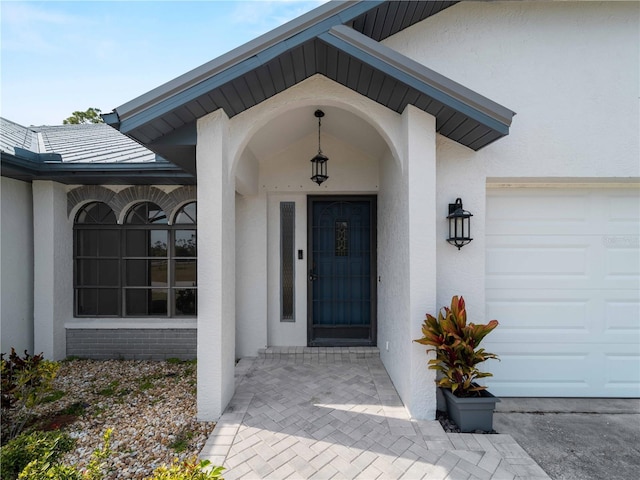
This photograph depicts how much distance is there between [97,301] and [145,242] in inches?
57.4

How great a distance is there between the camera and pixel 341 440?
3.07m

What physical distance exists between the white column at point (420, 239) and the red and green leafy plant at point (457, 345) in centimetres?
14

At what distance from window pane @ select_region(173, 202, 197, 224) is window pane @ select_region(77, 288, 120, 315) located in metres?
1.82

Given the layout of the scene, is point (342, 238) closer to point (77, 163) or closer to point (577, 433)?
point (577, 433)

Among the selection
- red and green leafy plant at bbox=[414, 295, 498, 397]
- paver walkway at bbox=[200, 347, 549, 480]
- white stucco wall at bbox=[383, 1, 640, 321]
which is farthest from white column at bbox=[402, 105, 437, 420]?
white stucco wall at bbox=[383, 1, 640, 321]

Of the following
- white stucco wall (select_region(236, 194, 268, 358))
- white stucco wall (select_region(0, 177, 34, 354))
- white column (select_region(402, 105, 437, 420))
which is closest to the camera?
white column (select_region(402, 105, 437, 420))

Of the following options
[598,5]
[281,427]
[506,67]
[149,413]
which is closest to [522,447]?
[281,427]

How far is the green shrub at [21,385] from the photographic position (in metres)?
3.36

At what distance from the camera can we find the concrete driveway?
2846 mm

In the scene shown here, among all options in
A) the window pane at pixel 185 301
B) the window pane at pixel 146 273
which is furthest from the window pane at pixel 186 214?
the window pane at pixel 185 301

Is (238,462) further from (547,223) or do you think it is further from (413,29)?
(413,29)

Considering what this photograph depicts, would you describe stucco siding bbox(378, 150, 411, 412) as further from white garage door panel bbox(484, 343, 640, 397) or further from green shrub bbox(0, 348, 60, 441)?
green shrub bbox(0, 348, 60, 441)

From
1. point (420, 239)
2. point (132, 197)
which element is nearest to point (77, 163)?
point (132, 197)

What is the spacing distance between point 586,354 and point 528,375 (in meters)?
0.90
